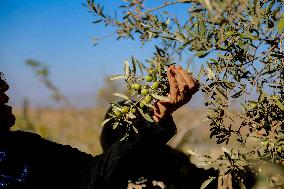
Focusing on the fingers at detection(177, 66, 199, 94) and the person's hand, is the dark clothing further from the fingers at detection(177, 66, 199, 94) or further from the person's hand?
the fingers at detection(177, 66, 199, 94)

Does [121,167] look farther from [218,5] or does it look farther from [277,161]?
[218,5]

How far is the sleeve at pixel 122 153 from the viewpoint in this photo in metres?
2.26

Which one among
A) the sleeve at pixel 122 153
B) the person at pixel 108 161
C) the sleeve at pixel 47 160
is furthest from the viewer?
the sleeve at pixel 47 160

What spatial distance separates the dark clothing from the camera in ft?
7.80

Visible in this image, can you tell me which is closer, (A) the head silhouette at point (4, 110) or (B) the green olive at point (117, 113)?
(B) the green olive at point (117, 113)

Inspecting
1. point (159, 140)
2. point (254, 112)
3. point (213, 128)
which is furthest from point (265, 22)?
point (159, 140)

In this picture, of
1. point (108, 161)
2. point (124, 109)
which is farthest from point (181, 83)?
point (108, 161)

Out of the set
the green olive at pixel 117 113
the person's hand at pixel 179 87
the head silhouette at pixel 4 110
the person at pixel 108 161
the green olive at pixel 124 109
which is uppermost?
the head silhouette at pixel 4 110

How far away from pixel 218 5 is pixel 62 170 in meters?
2.38

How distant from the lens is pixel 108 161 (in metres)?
2.49

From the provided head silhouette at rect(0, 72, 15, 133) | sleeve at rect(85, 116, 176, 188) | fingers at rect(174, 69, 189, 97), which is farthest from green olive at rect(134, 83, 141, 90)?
head silhouette at rect(0, 72, 15, 133)

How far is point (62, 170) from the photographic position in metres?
3.08

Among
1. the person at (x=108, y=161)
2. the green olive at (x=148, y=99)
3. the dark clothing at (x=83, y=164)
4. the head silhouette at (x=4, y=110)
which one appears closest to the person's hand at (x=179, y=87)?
the person at (x=108, y=161)

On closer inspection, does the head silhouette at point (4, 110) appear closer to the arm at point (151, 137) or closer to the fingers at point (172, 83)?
the arm at point (151, 137)
